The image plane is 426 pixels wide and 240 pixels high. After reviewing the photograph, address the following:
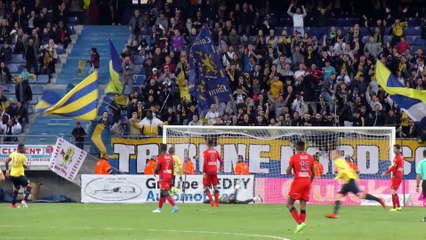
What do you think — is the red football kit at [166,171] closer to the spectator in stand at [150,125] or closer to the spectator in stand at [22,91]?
the spectator in stand at [150,125]

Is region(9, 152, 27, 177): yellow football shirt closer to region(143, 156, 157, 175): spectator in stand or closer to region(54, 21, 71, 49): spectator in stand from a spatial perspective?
region(143, 156, 157, 175): spectator in stand

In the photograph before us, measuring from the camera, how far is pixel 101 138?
4141cm

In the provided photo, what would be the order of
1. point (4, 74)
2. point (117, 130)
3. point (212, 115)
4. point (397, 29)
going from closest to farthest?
1. point (212, 115)
2. point (117, 130)
3. point (397, 29)
4. point (4, 74)

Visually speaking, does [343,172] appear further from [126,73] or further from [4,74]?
[4,74]

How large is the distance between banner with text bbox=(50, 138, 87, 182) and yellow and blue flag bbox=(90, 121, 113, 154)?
0.55m

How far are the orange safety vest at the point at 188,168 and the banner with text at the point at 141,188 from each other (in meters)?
0.26

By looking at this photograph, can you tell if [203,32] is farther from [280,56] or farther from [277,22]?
[277,22]

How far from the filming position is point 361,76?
140 feet

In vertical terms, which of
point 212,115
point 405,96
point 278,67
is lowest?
point 212,115

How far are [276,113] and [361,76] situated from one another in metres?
3.60

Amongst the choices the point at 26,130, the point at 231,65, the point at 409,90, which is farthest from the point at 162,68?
the point at 409,90

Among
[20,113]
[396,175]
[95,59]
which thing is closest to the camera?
[396,175]

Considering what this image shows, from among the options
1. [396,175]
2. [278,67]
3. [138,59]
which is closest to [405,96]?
[396,175]

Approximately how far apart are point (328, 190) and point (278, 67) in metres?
6.95
